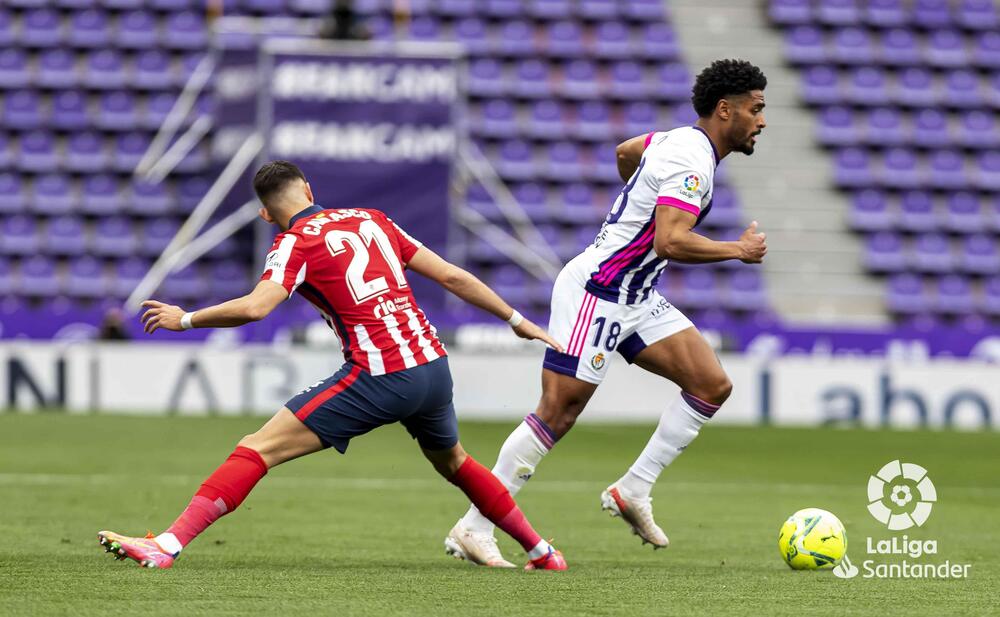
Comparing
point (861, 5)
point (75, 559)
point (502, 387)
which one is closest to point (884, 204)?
point (861, 5)

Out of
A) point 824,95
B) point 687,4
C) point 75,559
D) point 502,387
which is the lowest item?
point 75,559

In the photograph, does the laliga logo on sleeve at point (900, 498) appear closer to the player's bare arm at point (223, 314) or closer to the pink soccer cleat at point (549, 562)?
the pink soccer cleat at point (549, 562)

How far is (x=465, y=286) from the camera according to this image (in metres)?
Answer: 6.55

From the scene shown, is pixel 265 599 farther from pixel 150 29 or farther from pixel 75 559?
pixel 150 29

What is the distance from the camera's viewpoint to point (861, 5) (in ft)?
92.6

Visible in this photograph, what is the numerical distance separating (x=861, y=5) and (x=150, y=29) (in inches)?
502

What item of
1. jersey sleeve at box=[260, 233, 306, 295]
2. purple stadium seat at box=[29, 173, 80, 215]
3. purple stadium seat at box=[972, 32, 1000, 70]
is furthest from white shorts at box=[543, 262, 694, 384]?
purple stadium seat at box=[972, 32, 1000, 70]

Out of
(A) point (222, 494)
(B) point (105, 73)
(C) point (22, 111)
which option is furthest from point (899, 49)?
(A) point (222, 494)

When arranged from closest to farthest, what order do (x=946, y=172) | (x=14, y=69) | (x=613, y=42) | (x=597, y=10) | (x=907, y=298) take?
(x=907, y=298), (x=14, y=69), (x=946, y=172), (x=613, y=42), (x=597, y=10)

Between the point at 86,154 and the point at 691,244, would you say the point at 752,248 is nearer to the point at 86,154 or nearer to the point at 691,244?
the point at 691,244

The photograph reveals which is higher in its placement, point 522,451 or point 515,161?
point 515,161

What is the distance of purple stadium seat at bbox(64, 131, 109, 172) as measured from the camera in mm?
24578

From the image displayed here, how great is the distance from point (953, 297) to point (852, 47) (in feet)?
17.5

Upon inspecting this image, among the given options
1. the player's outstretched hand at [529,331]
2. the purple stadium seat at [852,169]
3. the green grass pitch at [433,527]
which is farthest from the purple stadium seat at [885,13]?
the player's outstretched hand at [529,331]
